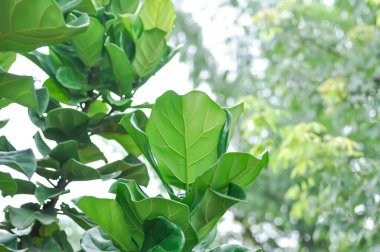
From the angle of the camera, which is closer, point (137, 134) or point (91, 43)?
point (137, 134)

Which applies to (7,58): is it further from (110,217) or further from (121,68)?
(110,217)

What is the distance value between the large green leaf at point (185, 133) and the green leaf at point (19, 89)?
145mm

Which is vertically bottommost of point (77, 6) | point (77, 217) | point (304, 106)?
point (304, 106)

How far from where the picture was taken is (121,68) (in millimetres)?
825

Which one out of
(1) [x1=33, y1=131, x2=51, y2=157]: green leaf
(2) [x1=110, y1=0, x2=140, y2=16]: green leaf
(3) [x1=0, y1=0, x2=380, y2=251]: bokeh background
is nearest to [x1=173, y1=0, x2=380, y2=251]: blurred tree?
(3) [x1=0, y1=0, x2=380, y2=251]: bokeh background

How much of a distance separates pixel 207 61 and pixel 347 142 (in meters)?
2.43

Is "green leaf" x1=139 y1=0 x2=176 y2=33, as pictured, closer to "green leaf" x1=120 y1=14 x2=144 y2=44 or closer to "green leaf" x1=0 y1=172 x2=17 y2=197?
"green leaf" x1=120 y1=14 x2=144 y2=44

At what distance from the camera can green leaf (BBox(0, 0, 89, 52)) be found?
624 mm

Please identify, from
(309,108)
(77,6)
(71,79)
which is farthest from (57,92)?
(309,108)

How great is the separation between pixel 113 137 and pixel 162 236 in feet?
0.99

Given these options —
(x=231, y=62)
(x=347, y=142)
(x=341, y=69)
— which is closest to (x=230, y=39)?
(x=231, y=62)

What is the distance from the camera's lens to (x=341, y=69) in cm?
403

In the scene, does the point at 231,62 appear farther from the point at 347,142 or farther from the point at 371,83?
the point at 347,142

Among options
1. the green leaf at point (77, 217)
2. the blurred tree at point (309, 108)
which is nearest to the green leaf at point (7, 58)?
the green leaf at point (77, 217)
